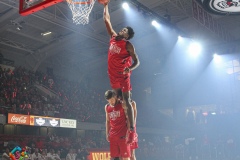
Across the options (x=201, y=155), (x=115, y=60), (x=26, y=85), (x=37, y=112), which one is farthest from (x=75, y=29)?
(x=115, y=60)

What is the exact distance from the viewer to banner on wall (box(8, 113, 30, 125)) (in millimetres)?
15586

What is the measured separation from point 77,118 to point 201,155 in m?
9.03

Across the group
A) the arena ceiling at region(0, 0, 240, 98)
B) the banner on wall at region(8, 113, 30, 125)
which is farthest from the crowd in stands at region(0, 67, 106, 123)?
the arena ceiling at region(0, 0, 240, 98)

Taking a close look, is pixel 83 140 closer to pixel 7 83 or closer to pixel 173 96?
pixel 7 83

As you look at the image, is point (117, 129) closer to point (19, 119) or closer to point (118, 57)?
point (118, 57)

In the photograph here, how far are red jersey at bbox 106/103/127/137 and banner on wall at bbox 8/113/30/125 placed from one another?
39.5 ft

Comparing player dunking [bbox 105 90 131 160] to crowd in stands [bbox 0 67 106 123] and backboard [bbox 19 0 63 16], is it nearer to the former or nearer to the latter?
backboard [bbox 19 0 63 16]

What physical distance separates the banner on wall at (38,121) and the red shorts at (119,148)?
12.1 m

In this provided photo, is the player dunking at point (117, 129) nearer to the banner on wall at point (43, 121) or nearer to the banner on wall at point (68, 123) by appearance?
the banner on wall at point (43, 121)

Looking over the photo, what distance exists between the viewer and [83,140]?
19.7 m

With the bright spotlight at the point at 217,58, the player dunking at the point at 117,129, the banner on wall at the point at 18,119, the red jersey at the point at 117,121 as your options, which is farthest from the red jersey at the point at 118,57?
the bright spotlight at the point at 217,58

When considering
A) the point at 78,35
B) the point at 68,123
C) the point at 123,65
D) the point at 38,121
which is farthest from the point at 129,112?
the point at 78,35

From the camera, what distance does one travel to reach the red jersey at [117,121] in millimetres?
4680

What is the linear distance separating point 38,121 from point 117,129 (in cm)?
1282
